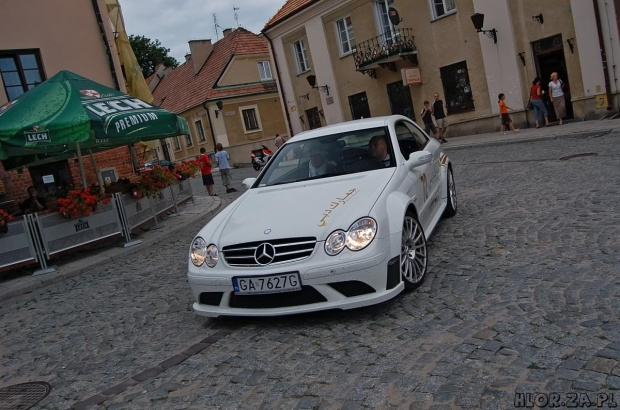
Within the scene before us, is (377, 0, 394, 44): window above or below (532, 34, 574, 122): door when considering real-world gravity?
above

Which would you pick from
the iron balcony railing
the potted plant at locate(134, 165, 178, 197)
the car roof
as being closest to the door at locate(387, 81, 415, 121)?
the iron balcony railing

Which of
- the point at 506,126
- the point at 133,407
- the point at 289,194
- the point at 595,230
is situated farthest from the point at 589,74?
the point at 133,407

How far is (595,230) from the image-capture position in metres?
5.47

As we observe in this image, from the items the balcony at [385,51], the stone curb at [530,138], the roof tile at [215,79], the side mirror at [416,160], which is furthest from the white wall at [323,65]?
the side mirror at [416,160]

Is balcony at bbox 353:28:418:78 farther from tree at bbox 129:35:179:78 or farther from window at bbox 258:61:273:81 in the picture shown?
tree at bbox 129:35:179:78

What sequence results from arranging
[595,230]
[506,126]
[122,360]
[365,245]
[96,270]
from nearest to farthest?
1. [365,245]
2. [122,360]
3. [595,230]
4. [96,270]
5. [506,126]

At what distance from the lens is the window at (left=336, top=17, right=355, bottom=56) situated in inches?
1009

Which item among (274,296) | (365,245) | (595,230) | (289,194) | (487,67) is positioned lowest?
(595,230)

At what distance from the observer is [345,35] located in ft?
85.8

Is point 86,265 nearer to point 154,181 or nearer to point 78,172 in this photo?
point 154,181

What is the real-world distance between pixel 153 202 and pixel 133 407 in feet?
27.3

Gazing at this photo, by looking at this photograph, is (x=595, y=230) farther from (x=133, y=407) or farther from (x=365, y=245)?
(x=133, y=407)

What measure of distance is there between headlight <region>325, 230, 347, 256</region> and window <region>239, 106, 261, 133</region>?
33708 millimetres

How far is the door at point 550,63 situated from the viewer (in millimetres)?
17950
